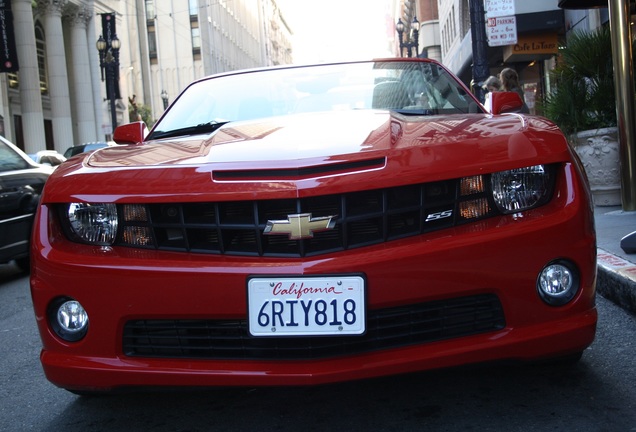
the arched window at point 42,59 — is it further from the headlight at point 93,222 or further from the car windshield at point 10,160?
the headlight at point 93,222

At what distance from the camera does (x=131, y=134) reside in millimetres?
3887

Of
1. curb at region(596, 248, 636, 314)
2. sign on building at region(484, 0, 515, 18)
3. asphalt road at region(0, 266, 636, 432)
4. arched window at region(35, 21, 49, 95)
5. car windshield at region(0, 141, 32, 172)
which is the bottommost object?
asphalt road at region(0, 266, 636, 432)

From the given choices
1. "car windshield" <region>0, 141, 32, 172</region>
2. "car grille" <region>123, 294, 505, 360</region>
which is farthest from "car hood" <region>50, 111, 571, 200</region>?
"car windshield" <region>0, 141, 32, 172</region>

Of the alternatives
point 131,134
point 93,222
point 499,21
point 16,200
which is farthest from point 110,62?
point 93,222

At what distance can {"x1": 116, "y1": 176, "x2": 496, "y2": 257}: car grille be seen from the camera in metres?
2.42

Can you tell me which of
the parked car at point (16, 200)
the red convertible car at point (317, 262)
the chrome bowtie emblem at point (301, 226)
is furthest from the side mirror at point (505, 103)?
the parked car at point (16, 200)

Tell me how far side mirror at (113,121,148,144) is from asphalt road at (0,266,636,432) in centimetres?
126

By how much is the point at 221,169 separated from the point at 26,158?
17.8 ft

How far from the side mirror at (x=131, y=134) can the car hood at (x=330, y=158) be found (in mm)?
853

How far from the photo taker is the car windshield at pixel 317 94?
3785mm

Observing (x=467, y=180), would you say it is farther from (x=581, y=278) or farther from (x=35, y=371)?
(x=35, y=371)

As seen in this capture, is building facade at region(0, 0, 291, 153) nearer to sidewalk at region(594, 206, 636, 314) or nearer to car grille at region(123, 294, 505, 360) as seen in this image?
sidewalk at region(594, 206, 636, 314)

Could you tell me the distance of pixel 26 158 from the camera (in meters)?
7.33

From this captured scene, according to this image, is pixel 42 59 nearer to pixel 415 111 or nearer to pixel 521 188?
pixel 415 111
